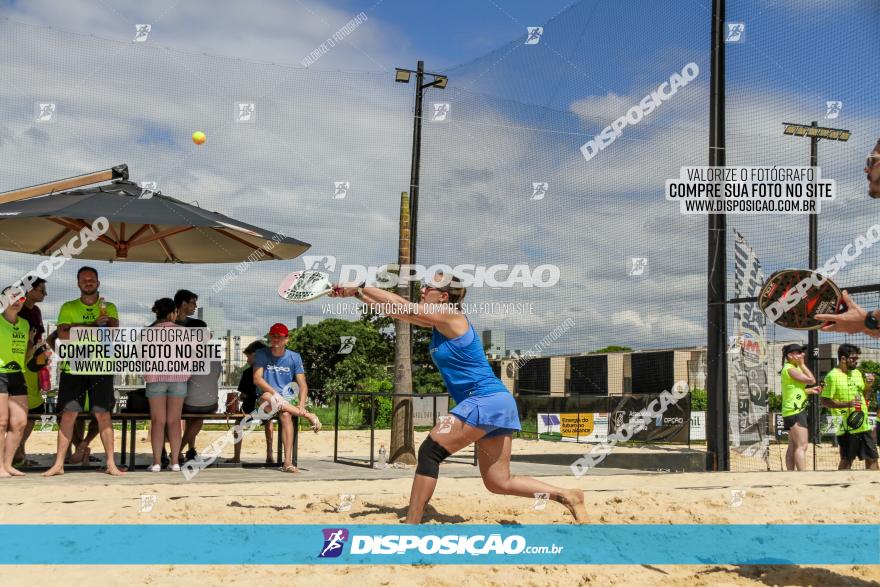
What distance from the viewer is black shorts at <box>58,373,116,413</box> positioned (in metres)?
7.18

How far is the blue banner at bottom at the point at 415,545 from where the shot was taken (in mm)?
4184

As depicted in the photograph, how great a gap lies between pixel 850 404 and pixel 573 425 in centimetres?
1446

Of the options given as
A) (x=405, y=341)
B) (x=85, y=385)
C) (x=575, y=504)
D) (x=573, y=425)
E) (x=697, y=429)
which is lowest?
(x=573, y=425)

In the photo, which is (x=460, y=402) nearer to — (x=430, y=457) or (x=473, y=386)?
(x=473, y=386)

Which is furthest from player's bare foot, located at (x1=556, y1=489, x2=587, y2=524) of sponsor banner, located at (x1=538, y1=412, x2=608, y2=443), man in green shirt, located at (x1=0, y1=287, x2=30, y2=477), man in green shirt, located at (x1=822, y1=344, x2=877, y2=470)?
sponsor banner, located at (x1=538, y1=412, x2=608, y2=443)

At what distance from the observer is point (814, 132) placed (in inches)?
355

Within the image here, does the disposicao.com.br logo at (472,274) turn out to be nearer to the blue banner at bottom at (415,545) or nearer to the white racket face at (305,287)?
the white racket face at (305,287)

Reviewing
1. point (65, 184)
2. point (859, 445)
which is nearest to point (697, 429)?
point (859, 445)

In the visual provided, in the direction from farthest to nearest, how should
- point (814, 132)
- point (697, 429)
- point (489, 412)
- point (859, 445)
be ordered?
point (697, 429)
point (859, 445)
point (814, 132)
point (489, 412)

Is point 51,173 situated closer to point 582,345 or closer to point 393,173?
point 393,173

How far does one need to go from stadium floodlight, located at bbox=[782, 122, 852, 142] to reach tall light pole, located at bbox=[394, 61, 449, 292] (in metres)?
4.39

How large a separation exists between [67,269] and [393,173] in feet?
13.3

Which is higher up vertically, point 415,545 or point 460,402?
point 460,402

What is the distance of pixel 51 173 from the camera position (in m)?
8.90
